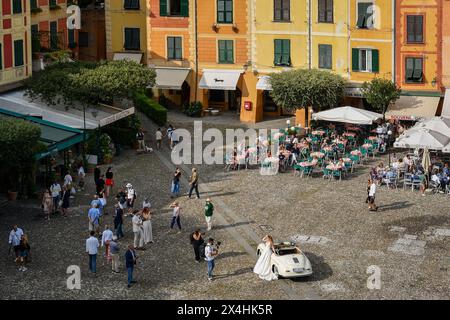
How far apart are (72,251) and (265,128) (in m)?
28.2

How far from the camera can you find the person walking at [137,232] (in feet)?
149

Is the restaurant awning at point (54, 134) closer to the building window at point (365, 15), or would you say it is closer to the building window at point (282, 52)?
the building window at point (282, 52)

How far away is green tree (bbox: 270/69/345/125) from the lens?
67.2 m

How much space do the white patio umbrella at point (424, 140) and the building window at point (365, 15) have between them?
14231mm

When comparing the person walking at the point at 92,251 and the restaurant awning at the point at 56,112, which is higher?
the restaurant awning at the point at 56,112

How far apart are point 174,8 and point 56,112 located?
18.0 m

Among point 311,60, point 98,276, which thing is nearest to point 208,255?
point 98,276

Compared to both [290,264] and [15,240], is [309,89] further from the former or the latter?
[15,240]

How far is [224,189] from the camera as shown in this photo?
55625 millimetres

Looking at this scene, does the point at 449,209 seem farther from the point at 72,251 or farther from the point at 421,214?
the point at 72,251

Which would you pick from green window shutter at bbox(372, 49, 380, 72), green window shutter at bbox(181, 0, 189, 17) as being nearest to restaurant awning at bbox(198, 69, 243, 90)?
green window shutter at bbox(181, 0, 189, 17)

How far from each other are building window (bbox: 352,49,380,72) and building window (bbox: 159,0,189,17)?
518 inches

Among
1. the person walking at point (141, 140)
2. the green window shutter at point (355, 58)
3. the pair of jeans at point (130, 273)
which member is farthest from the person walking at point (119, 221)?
the green window shutter at point (355, 58)

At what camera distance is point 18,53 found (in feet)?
211
